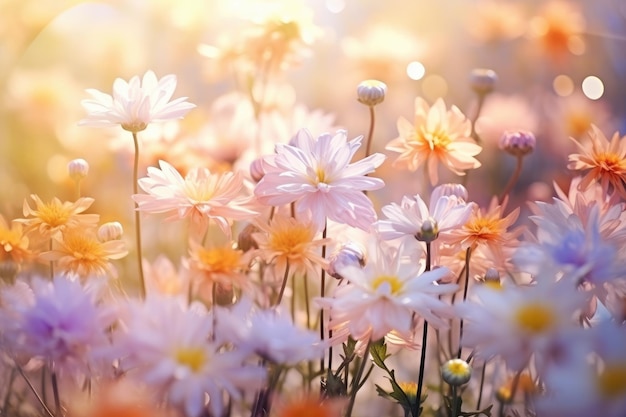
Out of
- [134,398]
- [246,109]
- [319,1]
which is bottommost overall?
[134,398]

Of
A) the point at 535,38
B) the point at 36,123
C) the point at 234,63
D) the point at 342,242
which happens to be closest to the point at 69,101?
the point at 36,123

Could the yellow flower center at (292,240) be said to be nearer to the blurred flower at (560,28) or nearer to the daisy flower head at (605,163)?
the daisy flower head at (605,163)

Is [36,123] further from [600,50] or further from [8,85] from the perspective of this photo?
[600,50]

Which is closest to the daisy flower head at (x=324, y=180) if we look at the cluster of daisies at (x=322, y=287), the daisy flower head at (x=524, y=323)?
the cluster of daisies at (x=322, y=287)

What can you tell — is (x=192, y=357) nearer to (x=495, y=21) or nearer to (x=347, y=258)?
Answer: (x=347, y=258)

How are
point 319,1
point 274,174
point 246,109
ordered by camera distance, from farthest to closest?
point 319,1 → point 246,109 → point 274,174

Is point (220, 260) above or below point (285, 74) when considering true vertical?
below

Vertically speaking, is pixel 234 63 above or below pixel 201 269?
above

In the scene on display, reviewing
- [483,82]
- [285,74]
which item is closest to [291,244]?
[483,82]
